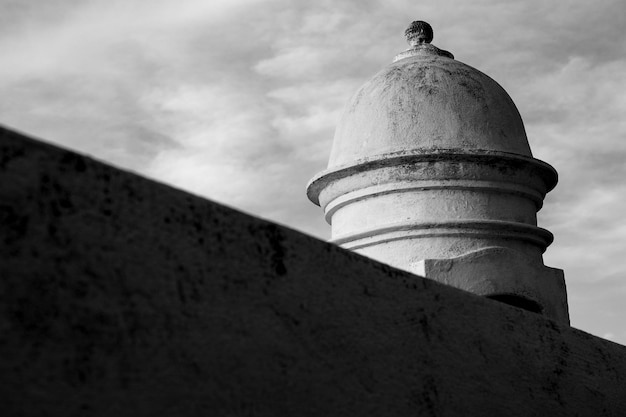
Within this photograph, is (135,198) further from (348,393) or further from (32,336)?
(348,393)

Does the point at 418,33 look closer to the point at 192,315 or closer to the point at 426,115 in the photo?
the point at 426,115

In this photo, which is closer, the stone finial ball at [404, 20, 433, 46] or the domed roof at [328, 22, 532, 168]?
the domed roof at [328, 22, 532, 168]

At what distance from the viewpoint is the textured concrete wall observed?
2.05 meters

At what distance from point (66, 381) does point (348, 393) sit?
3.46 ft

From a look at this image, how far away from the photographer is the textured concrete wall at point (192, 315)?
205 cm

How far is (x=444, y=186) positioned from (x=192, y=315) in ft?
13.0

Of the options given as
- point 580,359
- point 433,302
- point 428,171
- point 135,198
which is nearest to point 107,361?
point 135,198

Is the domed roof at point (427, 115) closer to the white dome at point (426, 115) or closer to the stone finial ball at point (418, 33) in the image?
the white dome at point (426, 115)

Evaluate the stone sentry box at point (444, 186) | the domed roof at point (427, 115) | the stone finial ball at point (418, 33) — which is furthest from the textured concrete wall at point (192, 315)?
the stone finial ball at point (418, 33)

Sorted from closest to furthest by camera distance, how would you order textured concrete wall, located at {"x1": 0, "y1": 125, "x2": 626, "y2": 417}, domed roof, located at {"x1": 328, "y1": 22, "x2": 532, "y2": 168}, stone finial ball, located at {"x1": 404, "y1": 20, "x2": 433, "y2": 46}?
textured concrete wall, located at {"x1": 0, "y1": 125, "x2": 626, "y2": 417}
domed roof, located at {"x1": 328, "y1": 22, "x2": 532, "y2": 168}
stone finial ball, located at {"x1": 404, "y1": 20, "x2": 433, "y2": 46}

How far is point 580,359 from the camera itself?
13.5ft

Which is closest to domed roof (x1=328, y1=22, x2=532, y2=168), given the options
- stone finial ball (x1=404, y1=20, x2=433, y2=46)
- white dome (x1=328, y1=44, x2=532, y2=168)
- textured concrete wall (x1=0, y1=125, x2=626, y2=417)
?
white dome (x1=328, y1=44, x2=532, y2=168)

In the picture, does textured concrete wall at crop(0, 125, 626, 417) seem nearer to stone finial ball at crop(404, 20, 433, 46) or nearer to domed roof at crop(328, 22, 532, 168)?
domed roof at crop(328, 22, 532, 168)

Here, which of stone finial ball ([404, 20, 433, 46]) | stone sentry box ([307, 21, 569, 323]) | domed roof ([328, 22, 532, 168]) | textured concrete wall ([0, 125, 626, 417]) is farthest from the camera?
stone finial ball ([404, 20, 433, 46])
